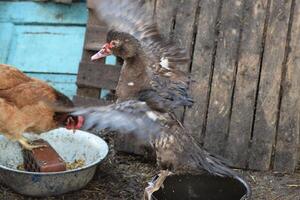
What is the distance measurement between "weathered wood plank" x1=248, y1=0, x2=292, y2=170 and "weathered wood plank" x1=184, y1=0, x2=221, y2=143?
Result: 41 cm

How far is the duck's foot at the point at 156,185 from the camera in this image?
3.98m

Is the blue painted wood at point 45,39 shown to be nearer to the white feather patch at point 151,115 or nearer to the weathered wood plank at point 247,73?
the weathered wood plank at point 247,73

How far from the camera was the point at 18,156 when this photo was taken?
470 centimetres

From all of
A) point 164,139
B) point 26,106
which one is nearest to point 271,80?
point 164,139

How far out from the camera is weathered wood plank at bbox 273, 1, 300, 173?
15.5 ft

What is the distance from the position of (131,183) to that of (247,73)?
122 centimetres

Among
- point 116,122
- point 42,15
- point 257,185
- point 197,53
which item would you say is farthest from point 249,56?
point 42,15

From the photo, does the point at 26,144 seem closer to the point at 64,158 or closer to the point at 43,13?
the point at 64,158

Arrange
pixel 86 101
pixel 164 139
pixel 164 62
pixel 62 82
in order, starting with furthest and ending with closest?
pixel 62 82
pixel 86 101
pixel 164 62
pixel 164 139

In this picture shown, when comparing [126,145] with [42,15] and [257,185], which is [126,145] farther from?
[42,15]

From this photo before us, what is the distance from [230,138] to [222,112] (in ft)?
0.70

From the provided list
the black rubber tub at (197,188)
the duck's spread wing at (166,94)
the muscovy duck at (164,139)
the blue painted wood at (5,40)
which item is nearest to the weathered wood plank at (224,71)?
the duck's spread wing at (166,94)

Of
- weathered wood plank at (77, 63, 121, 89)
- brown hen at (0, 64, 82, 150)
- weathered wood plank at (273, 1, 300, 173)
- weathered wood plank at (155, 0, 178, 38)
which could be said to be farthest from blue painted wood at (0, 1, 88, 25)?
weathered wood plank at (273, 1, 300, 173)

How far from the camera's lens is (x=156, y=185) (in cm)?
404
